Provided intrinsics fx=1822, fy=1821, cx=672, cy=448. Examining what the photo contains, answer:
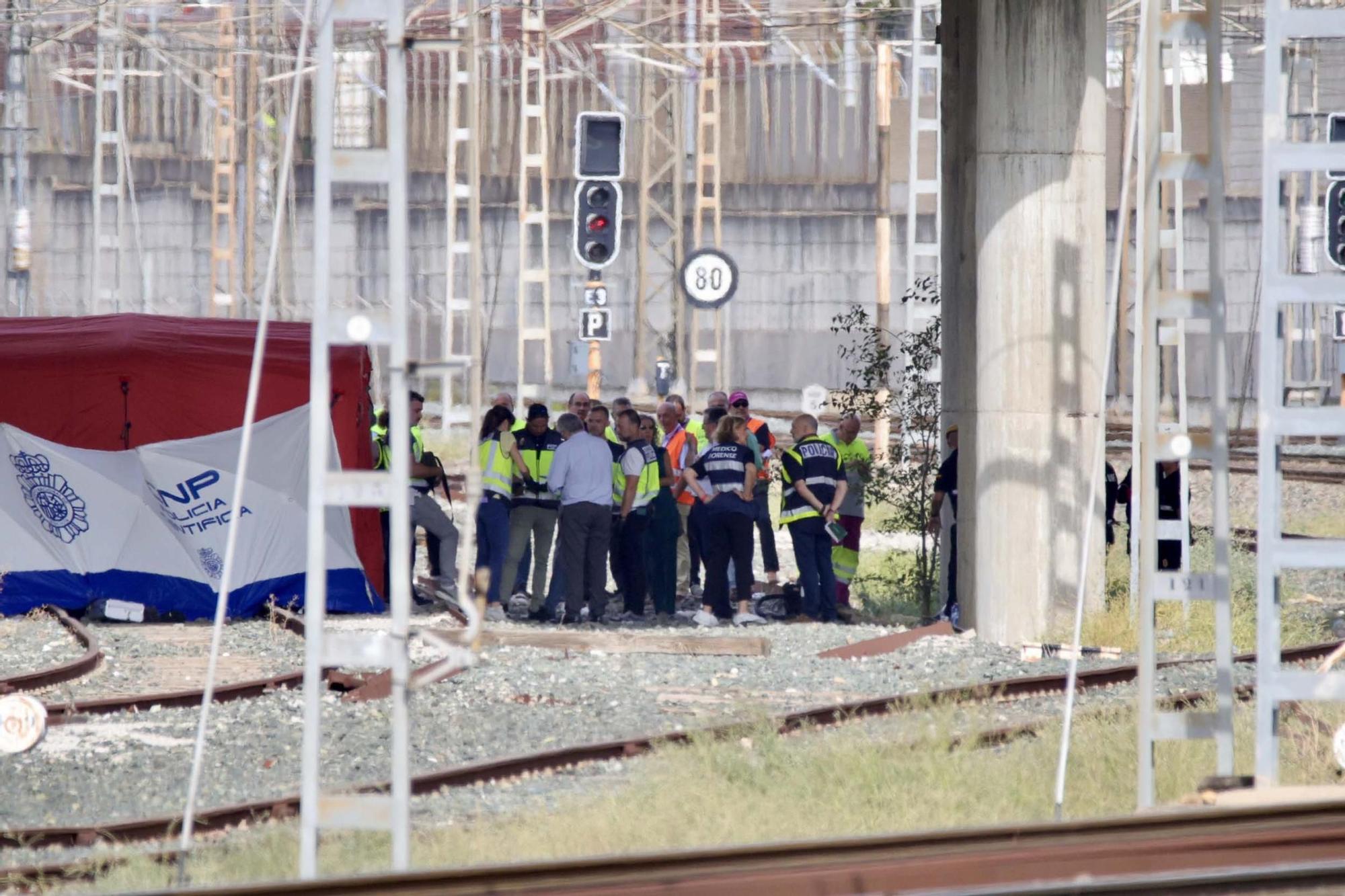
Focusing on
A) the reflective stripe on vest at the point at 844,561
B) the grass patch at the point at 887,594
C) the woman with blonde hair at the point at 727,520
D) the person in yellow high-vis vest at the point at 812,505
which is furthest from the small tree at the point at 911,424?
the woman with blonde hair at the point at 727,520

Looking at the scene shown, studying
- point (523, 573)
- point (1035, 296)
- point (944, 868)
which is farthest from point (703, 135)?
point (944, 868)

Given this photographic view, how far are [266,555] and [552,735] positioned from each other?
6256 mm

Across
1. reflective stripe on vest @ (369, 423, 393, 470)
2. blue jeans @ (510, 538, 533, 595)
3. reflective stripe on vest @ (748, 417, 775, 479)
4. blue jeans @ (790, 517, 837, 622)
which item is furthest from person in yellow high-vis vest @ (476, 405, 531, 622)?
blue jeans @ (790, 517, 837, 622)

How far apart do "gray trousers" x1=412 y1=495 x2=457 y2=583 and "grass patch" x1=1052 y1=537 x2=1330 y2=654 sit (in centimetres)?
578

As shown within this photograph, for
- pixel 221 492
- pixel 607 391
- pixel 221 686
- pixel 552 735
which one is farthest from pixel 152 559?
pixel 607 391

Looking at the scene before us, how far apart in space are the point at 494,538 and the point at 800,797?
8088 mm

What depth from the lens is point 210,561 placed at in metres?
16.1

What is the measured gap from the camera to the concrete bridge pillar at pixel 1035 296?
14117 millimetres

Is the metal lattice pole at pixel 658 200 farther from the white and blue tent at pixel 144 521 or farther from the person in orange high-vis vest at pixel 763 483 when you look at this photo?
the white and blue tent at pixel 144 521

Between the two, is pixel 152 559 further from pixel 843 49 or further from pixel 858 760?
pixel 843 49

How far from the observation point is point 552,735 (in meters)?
10.7

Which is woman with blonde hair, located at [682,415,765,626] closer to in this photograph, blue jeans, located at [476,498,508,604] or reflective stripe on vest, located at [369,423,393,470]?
blue jeans, located at [476,498,508,604]

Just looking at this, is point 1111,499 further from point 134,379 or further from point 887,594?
point 134,379

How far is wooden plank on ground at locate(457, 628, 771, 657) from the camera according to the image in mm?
13656
